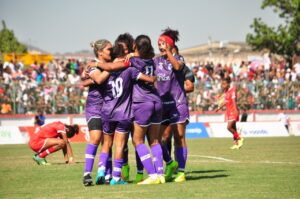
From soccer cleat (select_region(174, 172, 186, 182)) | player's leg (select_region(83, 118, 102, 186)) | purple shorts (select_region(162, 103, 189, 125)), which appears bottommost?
soccer cleat (select_region(174, 172, 186, 182))

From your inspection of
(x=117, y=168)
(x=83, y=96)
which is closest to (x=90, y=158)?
(x=117, y=168)

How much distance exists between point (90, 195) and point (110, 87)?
220cm

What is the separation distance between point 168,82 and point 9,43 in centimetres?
8504

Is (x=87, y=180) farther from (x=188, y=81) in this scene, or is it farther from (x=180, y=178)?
(x=188, y=81)

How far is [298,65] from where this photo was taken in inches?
1855

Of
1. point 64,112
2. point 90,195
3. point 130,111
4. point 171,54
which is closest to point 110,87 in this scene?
point 130,111

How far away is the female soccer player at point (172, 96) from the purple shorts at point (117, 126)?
119 cm

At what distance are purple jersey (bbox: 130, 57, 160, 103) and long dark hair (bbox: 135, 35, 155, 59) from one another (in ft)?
0.39

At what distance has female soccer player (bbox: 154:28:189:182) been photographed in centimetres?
1334

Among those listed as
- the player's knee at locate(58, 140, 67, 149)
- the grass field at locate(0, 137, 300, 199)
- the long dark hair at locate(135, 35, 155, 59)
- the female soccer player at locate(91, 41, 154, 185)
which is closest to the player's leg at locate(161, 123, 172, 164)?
the grass field at locate(0, 137, 300, 199)

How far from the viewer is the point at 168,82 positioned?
1374 centimetres

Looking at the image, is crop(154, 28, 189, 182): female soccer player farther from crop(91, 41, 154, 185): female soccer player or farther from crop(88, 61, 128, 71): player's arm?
crop(88, 61, 128, 71): player's arm

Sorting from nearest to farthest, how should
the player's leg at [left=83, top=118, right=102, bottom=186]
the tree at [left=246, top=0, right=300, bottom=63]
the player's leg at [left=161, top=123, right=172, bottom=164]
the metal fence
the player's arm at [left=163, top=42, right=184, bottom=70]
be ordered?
the player's leg at [left=83, top=118, right=102, bottom=186] → the player's arm at [left=163, top=42, right=184, bottom=70] → the player's leg at [left=161, top=123, right=172, bottom=164] → the metal fence → the tree at [left=246, top=0, right=300, bottom=63]

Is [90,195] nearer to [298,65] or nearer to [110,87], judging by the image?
[110,87]
